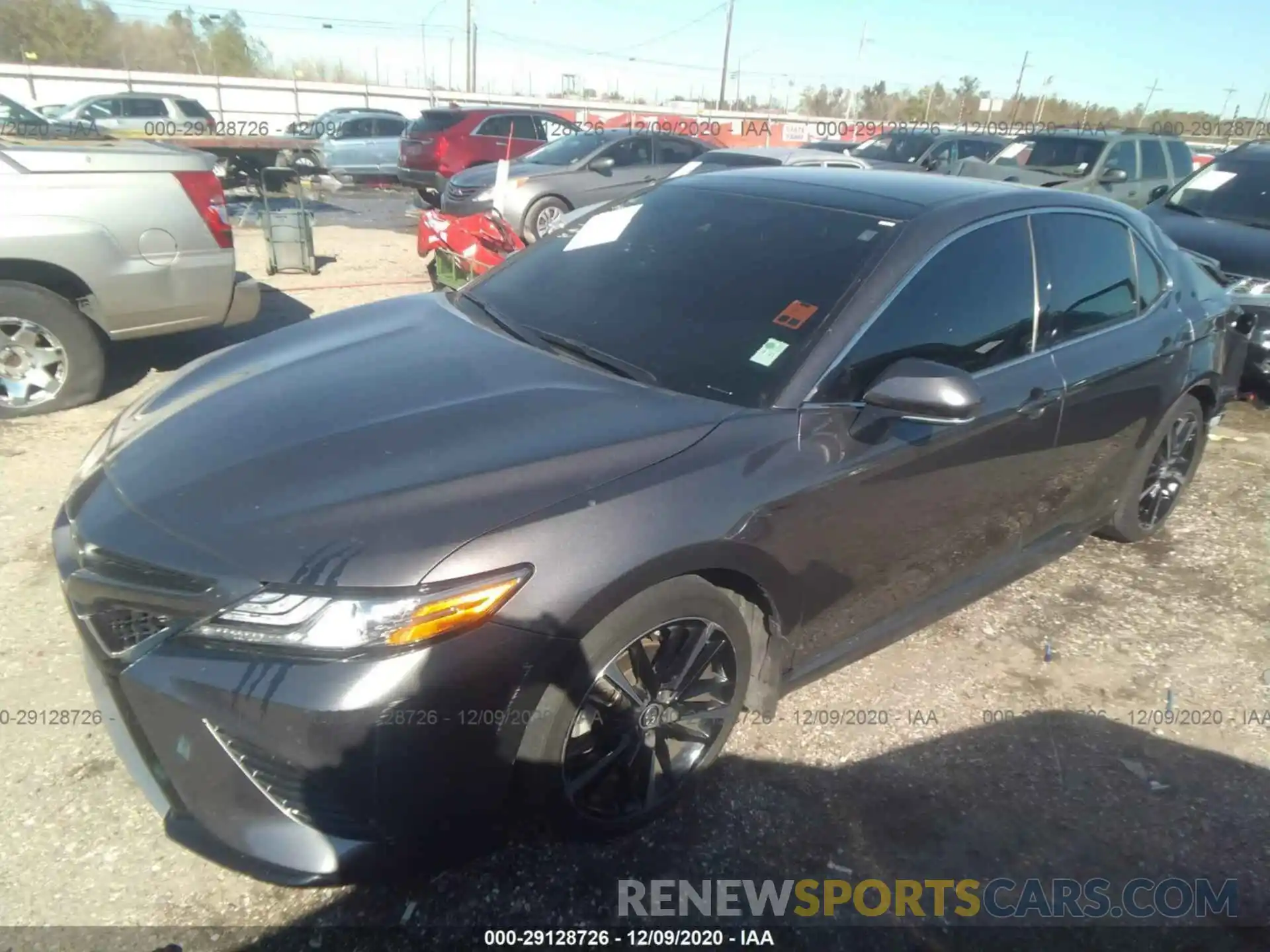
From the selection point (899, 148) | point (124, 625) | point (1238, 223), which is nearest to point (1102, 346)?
point (124, 625)

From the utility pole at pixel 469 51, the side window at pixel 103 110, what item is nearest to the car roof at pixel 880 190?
the side window at pixel 103 110

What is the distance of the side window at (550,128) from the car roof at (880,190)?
1407cm

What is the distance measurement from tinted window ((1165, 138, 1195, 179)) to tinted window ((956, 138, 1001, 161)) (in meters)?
3.52

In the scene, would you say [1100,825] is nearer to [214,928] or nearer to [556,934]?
[556,934]

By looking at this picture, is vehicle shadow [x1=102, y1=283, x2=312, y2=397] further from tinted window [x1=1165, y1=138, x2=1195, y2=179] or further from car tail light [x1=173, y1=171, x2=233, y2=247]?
tinted window [x1=1165, y1=138, x2=1195, y2=179]

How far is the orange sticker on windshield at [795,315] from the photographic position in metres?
2.53

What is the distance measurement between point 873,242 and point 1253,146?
23.5 ft

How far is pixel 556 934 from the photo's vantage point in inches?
82.4

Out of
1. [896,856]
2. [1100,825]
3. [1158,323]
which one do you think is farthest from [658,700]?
[1158,323]

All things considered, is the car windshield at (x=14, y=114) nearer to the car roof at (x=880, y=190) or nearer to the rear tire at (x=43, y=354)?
the rear tire at (x=43, y=354)

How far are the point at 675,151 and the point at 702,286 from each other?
10523 mm

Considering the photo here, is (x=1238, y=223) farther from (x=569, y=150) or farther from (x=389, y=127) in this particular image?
(x=389, y=127)

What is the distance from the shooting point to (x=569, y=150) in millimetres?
11625

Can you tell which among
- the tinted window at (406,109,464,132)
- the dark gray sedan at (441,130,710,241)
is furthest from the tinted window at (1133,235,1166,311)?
the tinted window at (406,109,464,132)
